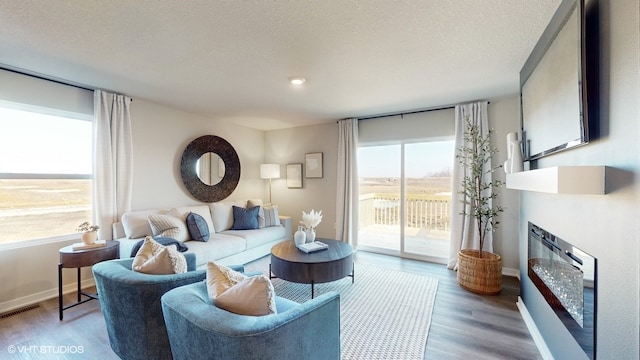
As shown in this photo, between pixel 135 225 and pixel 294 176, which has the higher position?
pixel 294 176

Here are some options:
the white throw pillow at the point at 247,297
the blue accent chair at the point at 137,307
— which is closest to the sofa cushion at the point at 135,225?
the blue accent chair at the point at 137,307

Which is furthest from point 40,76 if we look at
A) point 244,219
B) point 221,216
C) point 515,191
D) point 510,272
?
point 510,272

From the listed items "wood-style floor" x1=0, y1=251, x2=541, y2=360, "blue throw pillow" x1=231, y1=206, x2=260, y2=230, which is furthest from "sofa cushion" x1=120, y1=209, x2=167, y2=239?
"blue throw pillow" x1=231, y1=206, x2=260, y2=230

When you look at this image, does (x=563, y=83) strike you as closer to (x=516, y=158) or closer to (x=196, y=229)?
(x=516, y=158)

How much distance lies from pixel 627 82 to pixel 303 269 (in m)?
2.45

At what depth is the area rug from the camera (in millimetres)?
2002

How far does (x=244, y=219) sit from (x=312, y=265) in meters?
1.95

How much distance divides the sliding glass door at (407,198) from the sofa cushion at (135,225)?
3293 mm

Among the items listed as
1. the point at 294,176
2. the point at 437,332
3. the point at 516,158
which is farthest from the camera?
the point at 294,176

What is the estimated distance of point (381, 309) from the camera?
2.58 metres

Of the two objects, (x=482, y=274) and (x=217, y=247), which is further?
(x=217, y=247)

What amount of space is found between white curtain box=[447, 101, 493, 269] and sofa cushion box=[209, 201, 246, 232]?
3418 millimetres

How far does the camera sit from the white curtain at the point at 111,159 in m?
3.06

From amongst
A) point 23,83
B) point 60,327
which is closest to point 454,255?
point 60,327
